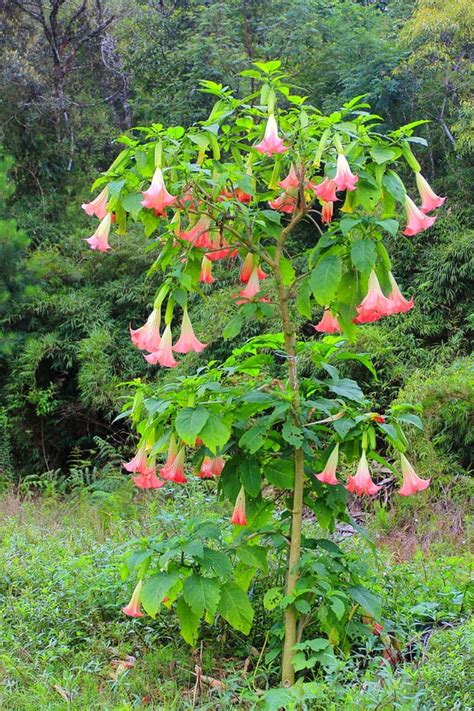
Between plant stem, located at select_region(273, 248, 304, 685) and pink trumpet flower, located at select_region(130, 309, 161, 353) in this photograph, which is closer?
pink trumpet flower, located at select_region(130, 309, 161, 353)

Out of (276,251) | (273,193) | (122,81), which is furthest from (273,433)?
(122,81)

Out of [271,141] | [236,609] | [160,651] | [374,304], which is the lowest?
[160,651]

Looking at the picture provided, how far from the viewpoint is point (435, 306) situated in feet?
23.9

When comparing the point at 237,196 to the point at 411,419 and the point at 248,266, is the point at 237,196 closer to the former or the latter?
the point at 248,266

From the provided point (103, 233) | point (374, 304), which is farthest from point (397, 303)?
point (103, 233)

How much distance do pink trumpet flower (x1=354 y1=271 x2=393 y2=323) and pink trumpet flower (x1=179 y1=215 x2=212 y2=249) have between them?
1.65 ft

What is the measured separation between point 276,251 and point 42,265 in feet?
25.3

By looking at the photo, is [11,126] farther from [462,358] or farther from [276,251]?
[276,251]

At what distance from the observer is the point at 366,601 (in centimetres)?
240

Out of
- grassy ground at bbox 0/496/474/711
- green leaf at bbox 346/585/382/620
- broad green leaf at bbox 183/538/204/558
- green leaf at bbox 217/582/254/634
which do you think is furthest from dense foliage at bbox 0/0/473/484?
broad green leaf at bbox 183/538/204/558

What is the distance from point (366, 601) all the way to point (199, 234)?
1.22 metres

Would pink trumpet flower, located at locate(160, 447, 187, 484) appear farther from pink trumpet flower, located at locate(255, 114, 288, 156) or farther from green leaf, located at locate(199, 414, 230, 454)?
pink trumpet flower, located at locate(255, 114, 288, 156)

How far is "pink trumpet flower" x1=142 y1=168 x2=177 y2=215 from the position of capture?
1.95 metres

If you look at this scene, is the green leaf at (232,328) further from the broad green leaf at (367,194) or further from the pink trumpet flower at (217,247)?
the broad green leaf at (367,194)
